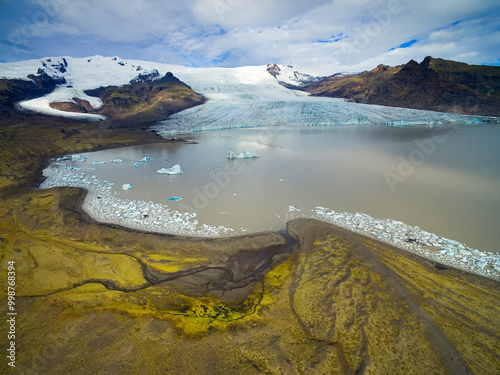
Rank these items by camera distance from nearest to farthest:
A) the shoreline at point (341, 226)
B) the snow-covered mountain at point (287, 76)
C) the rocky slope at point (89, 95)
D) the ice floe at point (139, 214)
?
1. the shoreline at point (341, 226)
2. the ice floe at point (139, 214)
3. the rocky slope at point (89, 95)
4. the snow-covered mountain at point (287, 76)

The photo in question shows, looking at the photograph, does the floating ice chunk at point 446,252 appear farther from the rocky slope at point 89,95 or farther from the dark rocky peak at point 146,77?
the dark rocky peak at point 146,77

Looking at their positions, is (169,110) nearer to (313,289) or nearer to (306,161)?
(306,161)

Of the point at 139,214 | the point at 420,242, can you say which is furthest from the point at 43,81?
the point at 420,242

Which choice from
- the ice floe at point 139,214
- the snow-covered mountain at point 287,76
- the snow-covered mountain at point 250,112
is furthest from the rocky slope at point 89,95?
the snow-covered mountain at point 287,76

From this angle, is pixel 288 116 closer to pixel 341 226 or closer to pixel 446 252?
pixel 341 226

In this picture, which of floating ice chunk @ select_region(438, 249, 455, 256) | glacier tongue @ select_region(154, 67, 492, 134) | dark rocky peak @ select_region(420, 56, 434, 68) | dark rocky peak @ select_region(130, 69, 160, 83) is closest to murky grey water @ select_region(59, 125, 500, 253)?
floating ice chunk @ select_region(438, 249, 455, 256)
